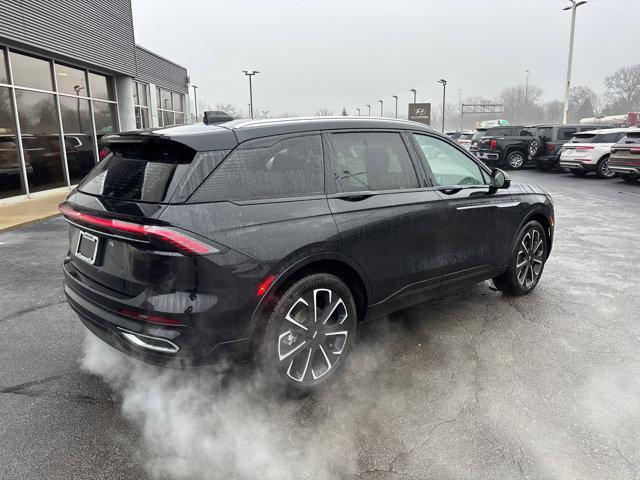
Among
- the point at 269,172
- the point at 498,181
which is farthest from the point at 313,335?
the point at 498,181

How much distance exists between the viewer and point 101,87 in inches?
587

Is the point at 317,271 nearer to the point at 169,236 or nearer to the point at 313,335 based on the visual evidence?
the point at 313,335

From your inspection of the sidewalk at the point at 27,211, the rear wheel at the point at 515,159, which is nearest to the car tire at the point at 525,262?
the sidewalk at the point at 27,211

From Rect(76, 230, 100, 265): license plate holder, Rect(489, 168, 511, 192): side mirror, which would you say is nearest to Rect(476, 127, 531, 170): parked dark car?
Rect(489, 168, 511, 192): side mirror

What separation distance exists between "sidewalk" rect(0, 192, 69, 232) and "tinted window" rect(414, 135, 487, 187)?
7579 mm

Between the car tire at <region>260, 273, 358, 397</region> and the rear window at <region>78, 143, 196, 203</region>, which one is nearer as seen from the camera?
the rear window at <region>78, 143, 196, 203</region>

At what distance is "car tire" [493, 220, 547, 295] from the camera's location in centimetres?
441

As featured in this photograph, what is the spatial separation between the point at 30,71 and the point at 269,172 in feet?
38.1

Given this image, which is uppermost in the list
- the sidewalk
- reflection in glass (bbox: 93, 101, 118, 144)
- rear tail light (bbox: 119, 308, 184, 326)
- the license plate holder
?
reflection in glass (bbox: 93, 101, 118, 144)

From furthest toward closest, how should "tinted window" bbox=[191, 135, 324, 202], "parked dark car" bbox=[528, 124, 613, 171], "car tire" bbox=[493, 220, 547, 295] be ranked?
"parked dark car" bbox=[528, 124, 613, 171], "car tire" bbox=[493, 220, 547, 295], "tinted window" bbox=[191, 135, 324, 202]

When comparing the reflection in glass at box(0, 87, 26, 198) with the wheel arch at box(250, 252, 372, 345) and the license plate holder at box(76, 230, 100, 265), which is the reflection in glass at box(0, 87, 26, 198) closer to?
the license plate holder at box(76, 230, 100, 265)

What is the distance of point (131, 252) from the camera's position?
7.93ft

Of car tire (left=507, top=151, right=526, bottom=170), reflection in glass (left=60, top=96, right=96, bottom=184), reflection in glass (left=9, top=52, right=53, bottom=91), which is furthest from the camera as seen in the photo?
car tire (left=507, top=151, right=526, bottom=170)

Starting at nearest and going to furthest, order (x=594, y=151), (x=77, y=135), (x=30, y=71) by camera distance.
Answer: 1. (x=30, y=71)
2. (x=77, y=135)
3. (x=594, y=151)
